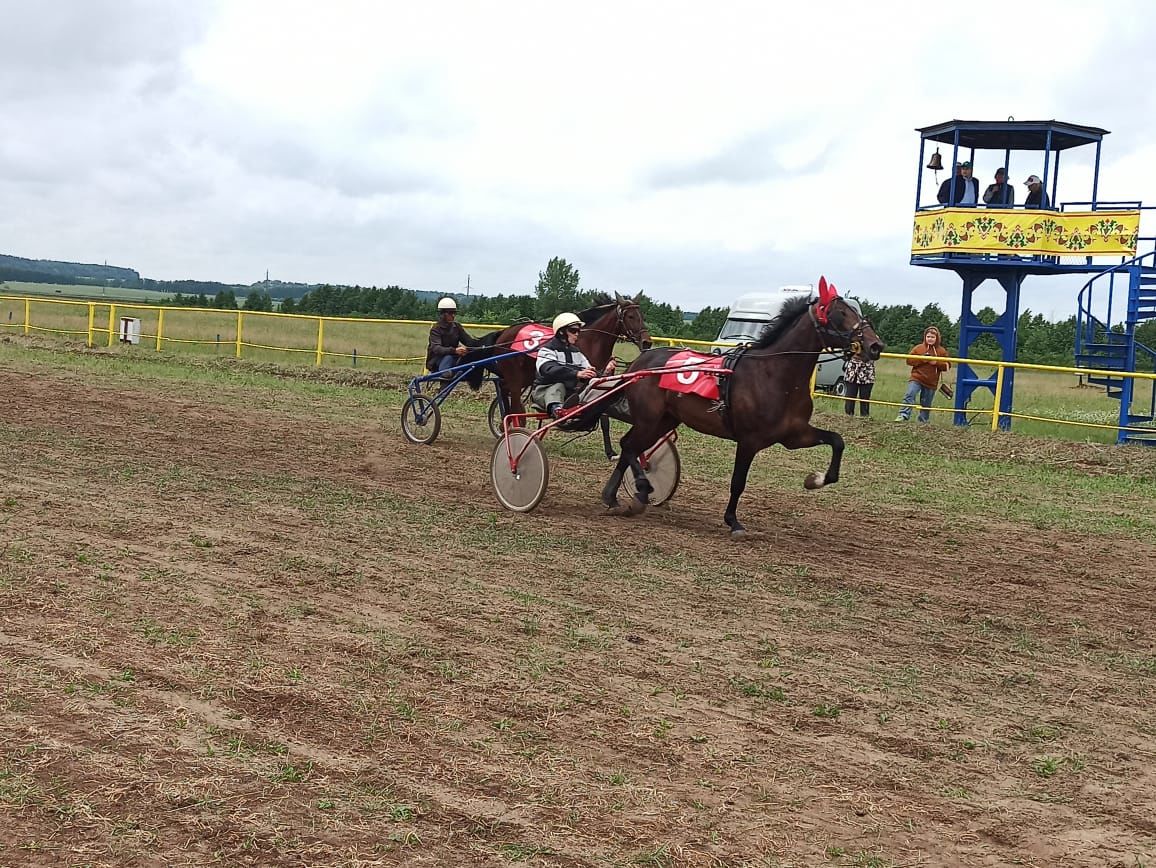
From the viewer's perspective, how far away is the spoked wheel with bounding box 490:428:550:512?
10156 millimetres

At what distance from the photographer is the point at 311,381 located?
74.7ft

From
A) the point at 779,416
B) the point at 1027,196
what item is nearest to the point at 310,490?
the point at 779,416

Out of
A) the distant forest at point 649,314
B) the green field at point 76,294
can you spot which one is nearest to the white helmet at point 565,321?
the distant forest at point 649,314

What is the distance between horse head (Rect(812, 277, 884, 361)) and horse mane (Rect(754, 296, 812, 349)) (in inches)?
5.5

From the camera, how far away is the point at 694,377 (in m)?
9.86

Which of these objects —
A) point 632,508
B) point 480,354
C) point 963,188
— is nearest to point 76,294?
point 963,188

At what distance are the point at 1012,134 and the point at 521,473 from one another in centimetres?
1459

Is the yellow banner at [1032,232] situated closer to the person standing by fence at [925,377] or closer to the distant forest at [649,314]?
the person standing by fence at [925,377]

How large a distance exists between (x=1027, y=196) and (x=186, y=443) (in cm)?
1508

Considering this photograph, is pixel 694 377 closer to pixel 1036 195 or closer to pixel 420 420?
pixel 420 420

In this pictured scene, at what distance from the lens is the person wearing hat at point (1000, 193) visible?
68.3ft

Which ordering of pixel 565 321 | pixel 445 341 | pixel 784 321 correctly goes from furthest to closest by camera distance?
1. pixel 445 341
2. pixel 565 321
3. pixel 784 321

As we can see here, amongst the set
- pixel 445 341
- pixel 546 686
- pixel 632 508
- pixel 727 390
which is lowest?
pixel 546 686

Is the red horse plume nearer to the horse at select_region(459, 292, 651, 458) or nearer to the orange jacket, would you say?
the horse at select_region(459, 292, 651, 458)
